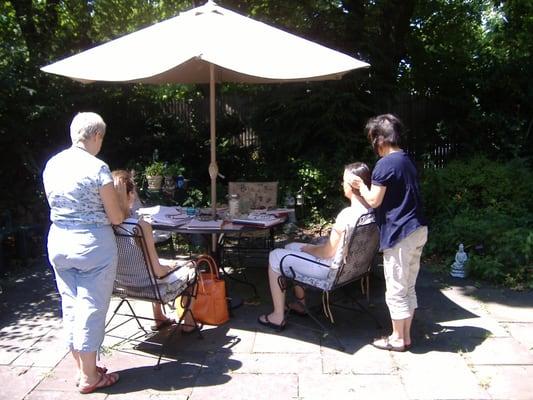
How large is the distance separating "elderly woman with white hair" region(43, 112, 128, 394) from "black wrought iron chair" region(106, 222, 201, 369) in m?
0.26

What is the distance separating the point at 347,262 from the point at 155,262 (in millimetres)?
1320

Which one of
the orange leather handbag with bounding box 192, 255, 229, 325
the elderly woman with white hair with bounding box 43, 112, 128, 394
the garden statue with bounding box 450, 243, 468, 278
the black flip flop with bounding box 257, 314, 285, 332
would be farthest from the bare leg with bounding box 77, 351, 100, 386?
the garden statue with bounding box 450, 243, 468, 278

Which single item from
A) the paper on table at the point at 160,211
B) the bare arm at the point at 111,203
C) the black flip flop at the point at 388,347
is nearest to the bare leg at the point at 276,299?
the black flip flop at the point at 388,347

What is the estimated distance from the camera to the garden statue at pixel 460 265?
17.7ft

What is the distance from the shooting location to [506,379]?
3.33 meters

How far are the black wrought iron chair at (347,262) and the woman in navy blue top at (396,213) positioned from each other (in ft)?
0.56

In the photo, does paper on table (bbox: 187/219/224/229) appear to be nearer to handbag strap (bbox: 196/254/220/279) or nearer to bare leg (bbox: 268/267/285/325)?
handbag strap (bbox: 196/254/220/279)

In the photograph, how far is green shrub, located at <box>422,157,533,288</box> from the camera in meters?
5.31

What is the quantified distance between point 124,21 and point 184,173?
22.5 feet

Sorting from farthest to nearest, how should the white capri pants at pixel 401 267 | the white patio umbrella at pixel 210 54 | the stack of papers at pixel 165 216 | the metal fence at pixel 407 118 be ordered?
the metal fence at pixel 407 118 → the stack of papers at pixel 165 216 → the white patio umbrella at pixel 210 54 → the white capri pants at pixel 401 267

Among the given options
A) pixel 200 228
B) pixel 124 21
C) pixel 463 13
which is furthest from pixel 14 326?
pixel 463 13

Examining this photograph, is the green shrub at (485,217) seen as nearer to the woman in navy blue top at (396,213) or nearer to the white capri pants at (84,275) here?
the woman in navy blue top at (396,213)

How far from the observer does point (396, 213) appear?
3.57 meters

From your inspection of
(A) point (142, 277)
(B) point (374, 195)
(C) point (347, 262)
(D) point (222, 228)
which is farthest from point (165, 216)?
(B) point (374, 195)
